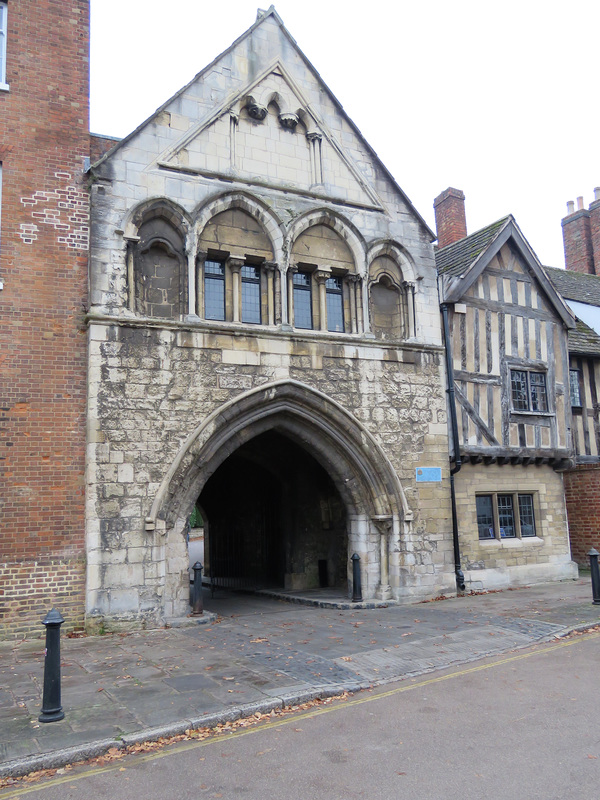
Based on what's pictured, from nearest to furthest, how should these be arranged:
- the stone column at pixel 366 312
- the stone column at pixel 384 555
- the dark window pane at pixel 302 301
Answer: the stone column at pixel 384 555, the dark window pane at pixel 302 301, the stone column at pixel 366 312

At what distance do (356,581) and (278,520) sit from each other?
4284 millimetres

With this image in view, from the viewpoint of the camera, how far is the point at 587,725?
19.4 ft

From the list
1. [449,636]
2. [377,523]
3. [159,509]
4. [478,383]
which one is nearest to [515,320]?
[478,383]

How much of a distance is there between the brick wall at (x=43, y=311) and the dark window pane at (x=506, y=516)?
31.4ft

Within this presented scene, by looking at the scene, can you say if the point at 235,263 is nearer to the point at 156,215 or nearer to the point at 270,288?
the point at 270,288

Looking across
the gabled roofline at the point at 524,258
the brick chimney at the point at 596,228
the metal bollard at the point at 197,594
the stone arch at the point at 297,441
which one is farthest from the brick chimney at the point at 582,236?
the metal bollard at the point at 197,594

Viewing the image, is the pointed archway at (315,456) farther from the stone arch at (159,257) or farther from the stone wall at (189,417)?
the stone arch at (159,257)

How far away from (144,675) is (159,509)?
357 cm

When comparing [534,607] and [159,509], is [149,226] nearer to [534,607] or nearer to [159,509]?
[159,509]

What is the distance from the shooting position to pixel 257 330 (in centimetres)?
1214

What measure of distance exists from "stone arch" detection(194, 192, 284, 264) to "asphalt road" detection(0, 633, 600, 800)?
8.51m

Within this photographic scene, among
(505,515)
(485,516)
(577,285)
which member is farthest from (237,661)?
(577,285)

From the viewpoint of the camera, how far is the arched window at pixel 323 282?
13148mm

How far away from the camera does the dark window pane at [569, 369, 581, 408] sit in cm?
1750
